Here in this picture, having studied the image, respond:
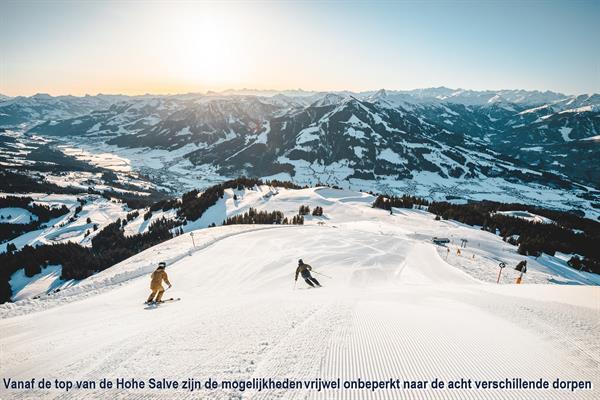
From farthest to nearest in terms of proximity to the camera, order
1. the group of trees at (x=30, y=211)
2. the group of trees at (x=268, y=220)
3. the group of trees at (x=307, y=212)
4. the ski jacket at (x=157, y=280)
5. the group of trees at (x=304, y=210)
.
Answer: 1. the group of trees at (x=30, y=211)
2. the group of trees at (x=304, y=210)
3. the group of trees at (x=307, y=212)
4. the group of trees at (x=268, y=220)
5. the ski jacket at (x=157, y=280)

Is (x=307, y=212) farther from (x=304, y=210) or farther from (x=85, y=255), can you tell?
(x=85, y=255)

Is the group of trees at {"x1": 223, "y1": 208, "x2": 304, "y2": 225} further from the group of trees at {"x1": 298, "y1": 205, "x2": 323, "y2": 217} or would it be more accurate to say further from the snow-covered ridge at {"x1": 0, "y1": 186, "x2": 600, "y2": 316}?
the group of trees at {"x1": 298, "y1": 205, "x2": 323, "y2": 217}

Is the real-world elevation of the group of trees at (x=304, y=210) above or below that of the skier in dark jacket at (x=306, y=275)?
below

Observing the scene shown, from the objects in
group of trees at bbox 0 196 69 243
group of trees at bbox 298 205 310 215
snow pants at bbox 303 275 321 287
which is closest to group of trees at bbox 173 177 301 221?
group of trees at bbox 298 205 310 215

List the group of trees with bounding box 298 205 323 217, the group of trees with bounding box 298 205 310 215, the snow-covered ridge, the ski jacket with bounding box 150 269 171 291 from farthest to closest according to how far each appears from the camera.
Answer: the group of trees with bounding box 298 205 310 215
the group of trees with bounding box 298 205 323 217
the snow-covered ridge
the ski jacket with bounding box 150 269 171 291

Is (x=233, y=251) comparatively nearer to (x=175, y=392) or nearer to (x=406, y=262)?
(x=406, y=262)

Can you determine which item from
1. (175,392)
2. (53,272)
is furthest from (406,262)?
(53,272)

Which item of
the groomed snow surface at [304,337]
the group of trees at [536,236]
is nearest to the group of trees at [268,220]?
the group of trees at [536,236]

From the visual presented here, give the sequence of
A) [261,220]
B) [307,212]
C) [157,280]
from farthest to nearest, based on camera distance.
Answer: [307,212]
[261,220]
[157,280]

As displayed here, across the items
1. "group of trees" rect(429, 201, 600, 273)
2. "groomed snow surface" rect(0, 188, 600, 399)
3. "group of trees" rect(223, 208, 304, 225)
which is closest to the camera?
"groomed snow surface" rect(0, 188, 600, 399)

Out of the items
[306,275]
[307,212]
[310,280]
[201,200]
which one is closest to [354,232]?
[310,280]

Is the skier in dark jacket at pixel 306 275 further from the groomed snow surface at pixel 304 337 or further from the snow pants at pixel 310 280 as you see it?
the groomed snow surface at pixel 304 337

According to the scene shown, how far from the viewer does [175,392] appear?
4.23 meters

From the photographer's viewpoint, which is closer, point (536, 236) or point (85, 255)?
point (536, 236)
